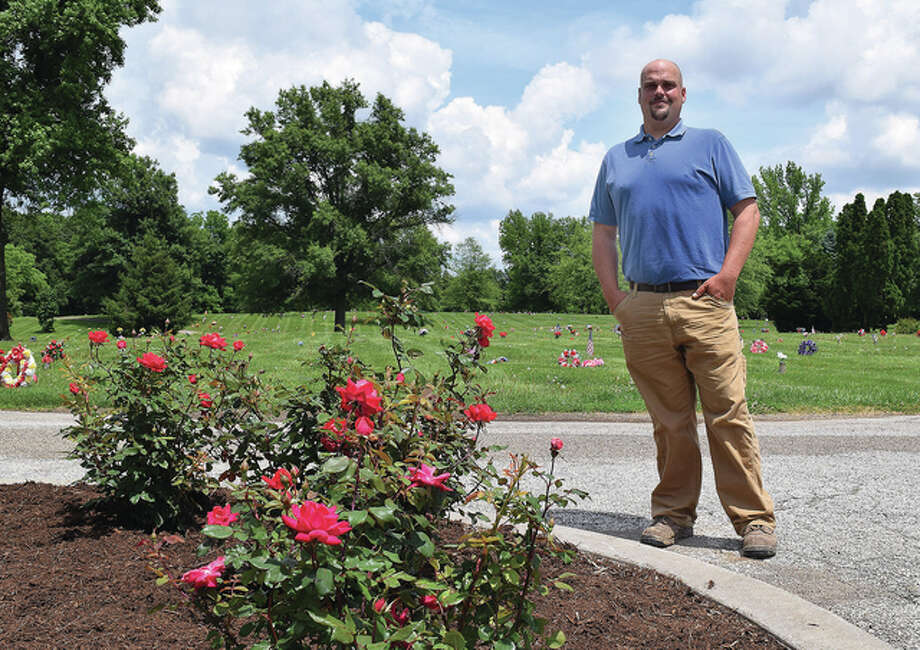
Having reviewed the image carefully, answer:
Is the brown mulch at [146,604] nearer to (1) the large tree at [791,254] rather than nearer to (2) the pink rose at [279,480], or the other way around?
(2) the pink rose at [279,480]

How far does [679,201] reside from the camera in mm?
3443

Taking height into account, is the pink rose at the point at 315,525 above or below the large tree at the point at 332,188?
below

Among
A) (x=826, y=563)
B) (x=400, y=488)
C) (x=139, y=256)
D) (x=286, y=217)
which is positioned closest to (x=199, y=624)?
(x=400, y=488)

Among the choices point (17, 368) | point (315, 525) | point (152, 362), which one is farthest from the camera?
point (17, 368)

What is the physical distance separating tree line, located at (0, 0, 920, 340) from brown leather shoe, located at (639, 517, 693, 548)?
52.0ft

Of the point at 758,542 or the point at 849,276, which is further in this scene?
the point at 849,276

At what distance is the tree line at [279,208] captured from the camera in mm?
22984

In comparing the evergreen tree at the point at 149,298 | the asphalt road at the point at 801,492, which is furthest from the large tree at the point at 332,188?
the asphalt road at the point at 801,492

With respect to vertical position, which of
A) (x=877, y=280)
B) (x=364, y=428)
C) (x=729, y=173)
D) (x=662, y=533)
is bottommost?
(x=662, y=533)

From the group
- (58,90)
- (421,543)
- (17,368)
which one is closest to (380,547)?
(421,543)

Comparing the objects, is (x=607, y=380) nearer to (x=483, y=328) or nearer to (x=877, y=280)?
(x=483, y=328)

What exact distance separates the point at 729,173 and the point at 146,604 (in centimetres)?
307

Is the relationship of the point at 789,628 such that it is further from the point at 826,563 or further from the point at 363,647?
the point at 363,647

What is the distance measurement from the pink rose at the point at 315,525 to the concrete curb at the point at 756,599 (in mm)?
1714
